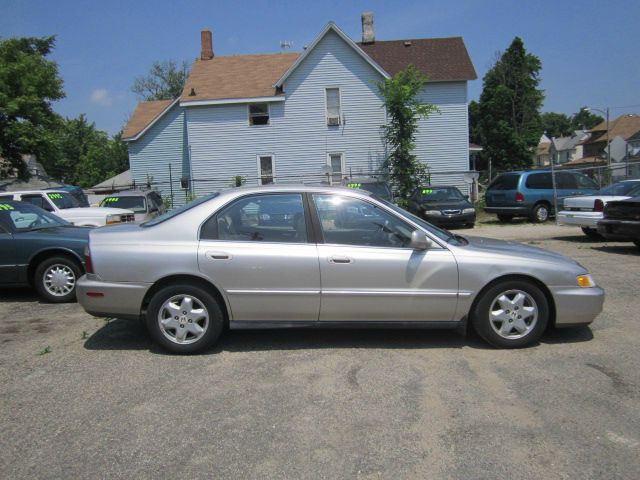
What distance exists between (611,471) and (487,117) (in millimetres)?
51540

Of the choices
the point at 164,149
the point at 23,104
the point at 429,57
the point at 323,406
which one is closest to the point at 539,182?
the point at 429,57

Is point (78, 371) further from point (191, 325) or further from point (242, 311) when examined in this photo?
point (242, 311)

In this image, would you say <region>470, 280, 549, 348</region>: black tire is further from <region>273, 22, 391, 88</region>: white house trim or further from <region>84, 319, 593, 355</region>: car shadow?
<region>273, 22, 391, 88</region>: white house trim

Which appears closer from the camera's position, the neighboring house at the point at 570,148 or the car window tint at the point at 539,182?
the car window tint at the point at 539,182

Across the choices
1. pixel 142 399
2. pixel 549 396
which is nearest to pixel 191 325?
pixel 142 399

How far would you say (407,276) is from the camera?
4871mm

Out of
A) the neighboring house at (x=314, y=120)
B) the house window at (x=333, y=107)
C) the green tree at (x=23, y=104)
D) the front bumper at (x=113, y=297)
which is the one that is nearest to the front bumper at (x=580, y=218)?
the front bumper at (x=113, y=297)

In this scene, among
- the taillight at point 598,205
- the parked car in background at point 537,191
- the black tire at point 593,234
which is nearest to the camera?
the taillight at point 598,205

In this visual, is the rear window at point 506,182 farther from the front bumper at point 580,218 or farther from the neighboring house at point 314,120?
the neighboring house at point 314,120

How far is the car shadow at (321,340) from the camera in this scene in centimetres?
518

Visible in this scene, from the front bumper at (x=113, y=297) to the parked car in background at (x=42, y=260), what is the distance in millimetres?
2508

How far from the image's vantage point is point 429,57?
27.6 metres

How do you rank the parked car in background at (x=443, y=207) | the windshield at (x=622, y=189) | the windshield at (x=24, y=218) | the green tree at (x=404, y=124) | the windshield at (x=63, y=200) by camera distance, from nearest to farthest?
the windshield at (x=24, y=218) → the windshield at (x=622, y=189) → the windshield at (x=63, y=200) → the parked car in background at (x=443, y=207) → the green tree at (x=404, y=124)

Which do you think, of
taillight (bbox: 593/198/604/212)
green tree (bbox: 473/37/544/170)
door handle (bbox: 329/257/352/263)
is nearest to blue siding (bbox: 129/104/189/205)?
taillight (bbox: 593/198/604/212)
